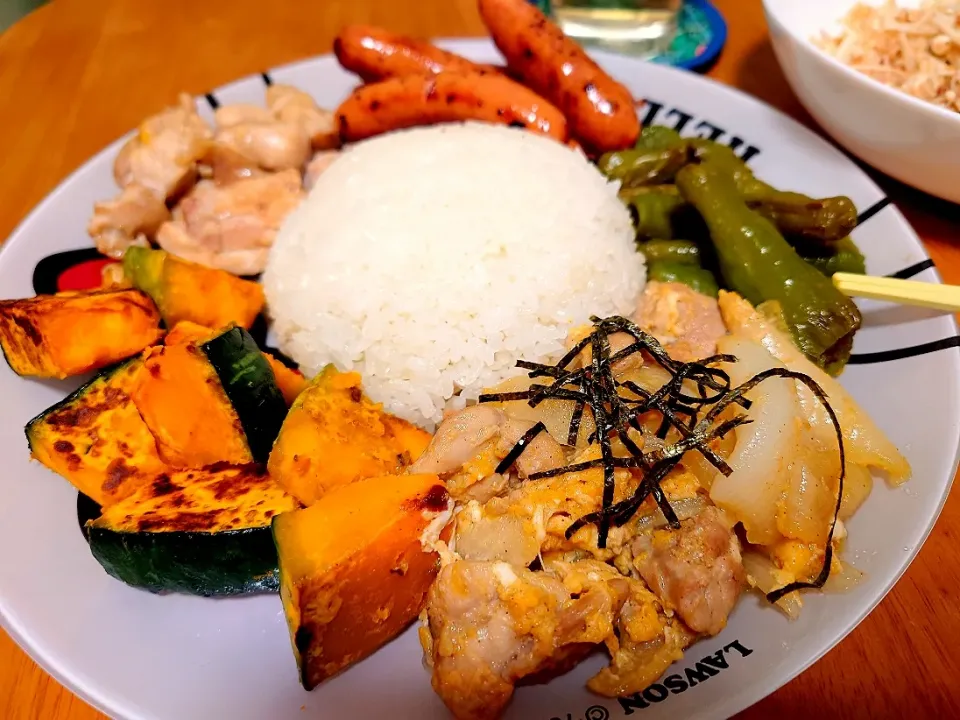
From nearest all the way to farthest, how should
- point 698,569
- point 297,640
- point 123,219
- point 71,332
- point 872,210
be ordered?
point 297,640
point 698,569
point 71,332
point 872,210
point 123,219

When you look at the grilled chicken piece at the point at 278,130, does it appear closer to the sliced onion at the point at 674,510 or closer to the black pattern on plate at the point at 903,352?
the sliced onion at the point at 674,510

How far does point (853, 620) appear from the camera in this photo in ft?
5.29

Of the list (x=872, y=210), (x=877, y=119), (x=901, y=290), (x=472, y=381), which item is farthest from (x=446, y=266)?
(x=877, y=119)

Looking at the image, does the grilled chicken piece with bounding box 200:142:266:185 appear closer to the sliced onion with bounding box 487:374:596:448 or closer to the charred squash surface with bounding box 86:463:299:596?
the charred squash surface with bounding box 86:463:299:596

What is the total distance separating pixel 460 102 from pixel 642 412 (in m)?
1.89

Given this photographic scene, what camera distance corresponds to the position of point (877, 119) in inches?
104

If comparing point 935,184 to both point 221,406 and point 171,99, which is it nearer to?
point 221,406

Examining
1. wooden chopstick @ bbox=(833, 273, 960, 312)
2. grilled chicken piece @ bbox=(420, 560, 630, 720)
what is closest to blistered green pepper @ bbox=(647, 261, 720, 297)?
wooden chopstick @ bbox=(833, 273, 960, 312)

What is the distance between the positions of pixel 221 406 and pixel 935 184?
2748 mm

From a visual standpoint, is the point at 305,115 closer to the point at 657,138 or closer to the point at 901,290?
the point at 657,138

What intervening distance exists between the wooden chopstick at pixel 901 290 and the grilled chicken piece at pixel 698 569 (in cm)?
108

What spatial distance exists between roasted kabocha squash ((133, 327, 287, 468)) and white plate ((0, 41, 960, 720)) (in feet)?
1.28

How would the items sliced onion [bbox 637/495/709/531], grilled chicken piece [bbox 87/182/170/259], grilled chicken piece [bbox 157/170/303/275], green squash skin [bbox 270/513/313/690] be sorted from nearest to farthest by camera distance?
1. green squash skin [bbox 270/513/313/690]
2. sliced onion [bbox 637/495/709/531]
3. grilled chicken piece [bbox 87/182/170/259]
4. grilled chicken piece [bbox 157/170/303/275]

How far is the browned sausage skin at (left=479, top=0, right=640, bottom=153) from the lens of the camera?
304cm
